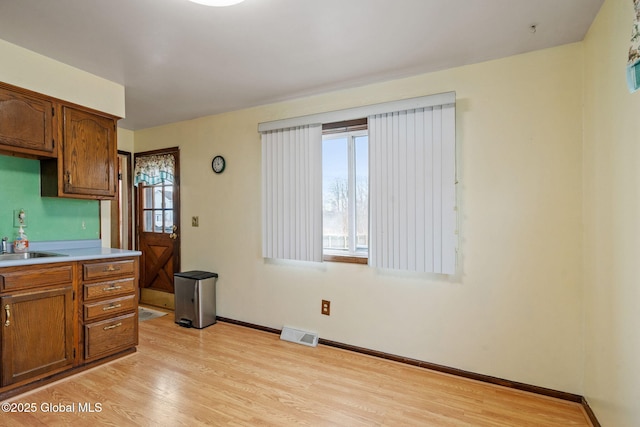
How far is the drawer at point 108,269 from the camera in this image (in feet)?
7.95

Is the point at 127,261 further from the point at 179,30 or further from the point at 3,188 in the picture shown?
the point at 179,30

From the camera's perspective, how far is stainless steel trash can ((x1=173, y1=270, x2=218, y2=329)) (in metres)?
3.42

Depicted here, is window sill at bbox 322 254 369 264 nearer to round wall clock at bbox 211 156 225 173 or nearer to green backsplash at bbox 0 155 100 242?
round wall clock at bbox 211 156 225 173

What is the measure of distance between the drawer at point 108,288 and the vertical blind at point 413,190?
2028mm

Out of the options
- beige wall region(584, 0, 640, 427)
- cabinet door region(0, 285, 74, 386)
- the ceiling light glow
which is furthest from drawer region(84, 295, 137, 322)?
beige wall region(584, 0, 640, 427)

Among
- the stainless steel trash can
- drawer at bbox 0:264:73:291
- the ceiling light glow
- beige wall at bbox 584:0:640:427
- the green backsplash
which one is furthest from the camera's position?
the stainless steel trash can

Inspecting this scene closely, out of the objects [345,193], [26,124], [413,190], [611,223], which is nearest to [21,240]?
[26,124]

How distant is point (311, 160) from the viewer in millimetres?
3010

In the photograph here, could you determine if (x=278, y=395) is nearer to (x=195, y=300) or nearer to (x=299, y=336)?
(x=299, y=336)

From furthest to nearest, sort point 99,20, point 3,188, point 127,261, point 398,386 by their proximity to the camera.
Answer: point 127,261
point 3,188
point 398,386
point 99,20

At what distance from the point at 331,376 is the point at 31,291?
2.11 m

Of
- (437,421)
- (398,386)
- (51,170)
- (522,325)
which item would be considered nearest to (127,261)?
(51,170)

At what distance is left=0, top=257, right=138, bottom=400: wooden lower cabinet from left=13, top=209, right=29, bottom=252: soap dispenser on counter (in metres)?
0.48

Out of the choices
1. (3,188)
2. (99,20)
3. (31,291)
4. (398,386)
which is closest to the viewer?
(99,20)
